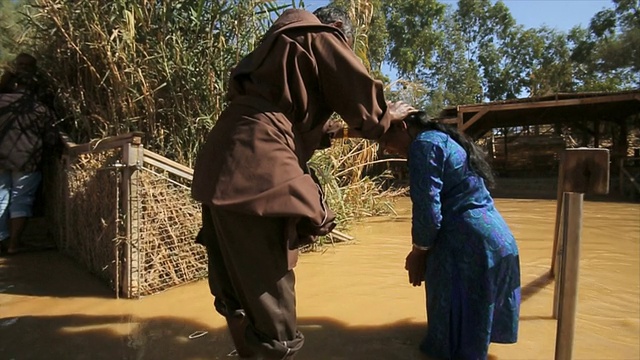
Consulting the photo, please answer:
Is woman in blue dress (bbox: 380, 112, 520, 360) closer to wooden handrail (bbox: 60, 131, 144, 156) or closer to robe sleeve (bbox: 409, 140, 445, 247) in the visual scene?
robe sleeve (bbox: 409, 140, 445, 247)

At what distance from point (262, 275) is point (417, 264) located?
898 millimetres

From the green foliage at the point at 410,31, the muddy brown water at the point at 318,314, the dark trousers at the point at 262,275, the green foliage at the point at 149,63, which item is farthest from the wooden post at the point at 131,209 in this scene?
the green foliage at the point at 410,31

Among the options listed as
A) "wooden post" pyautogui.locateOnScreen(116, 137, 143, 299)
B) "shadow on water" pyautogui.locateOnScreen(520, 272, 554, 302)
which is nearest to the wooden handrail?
"wooden post" pyautogui.locateOnScreen(116, 137, 143, 299)

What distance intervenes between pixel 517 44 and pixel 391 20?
9.62 meters

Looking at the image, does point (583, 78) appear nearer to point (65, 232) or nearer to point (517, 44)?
point (517, 44)

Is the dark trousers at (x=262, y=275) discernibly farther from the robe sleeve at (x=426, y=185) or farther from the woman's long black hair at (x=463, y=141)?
the woman's long black hair at (x=463, y=141)

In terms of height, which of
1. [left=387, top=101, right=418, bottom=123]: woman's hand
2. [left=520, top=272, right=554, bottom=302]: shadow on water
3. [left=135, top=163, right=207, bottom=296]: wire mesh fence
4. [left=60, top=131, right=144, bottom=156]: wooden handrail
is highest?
[left=387, top=101, right=418, bottom=123]: woman's hand

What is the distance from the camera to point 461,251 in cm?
203

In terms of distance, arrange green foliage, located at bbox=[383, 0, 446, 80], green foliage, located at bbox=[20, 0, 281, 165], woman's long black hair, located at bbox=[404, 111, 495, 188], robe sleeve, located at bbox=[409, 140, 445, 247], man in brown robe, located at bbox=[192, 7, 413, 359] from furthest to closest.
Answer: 1. green foliage, located at bbox=[383, 0, 446, 80]
2. green foliage, located at bbox=[20, 0, 281, 165]
3. woman's long black hair, located at bbox=[404, 111, 495, 188]
4. robe sleeve, located at bbox=[409, 140, 445, 247]
5. man in brown robe, located at bbox=[192, 7, 413, 359]

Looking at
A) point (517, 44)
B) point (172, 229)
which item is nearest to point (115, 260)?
point (172, 229)

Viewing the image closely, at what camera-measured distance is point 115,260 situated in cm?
293

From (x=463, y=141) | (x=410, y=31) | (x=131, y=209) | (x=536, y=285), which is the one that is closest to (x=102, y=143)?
(x=131, y=209)

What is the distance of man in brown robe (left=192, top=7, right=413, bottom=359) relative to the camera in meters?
1.42

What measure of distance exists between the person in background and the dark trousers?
298cm
